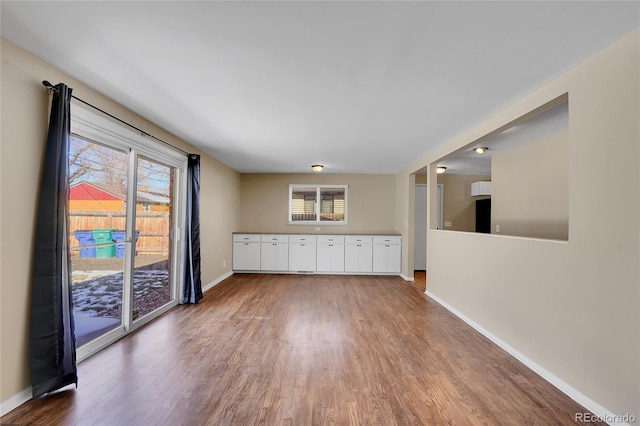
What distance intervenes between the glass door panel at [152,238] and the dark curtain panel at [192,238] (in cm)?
22

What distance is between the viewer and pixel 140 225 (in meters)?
3.18

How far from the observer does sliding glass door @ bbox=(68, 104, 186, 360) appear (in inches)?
94.3

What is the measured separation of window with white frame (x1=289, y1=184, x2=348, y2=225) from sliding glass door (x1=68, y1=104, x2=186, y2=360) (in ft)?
11.0

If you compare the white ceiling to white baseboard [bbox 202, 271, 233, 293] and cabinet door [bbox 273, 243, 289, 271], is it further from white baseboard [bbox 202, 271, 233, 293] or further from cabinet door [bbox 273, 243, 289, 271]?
cabinet door [bbox 273, 243, 289, 271]

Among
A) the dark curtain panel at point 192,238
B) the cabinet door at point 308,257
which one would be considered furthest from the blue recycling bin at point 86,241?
the cabinet door at point 308,257

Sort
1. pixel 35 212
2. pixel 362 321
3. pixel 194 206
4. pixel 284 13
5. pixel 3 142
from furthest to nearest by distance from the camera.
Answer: pixel 194 206
pixel 362 321
pixel 35 212
pixel 3 142
pixel 284 13

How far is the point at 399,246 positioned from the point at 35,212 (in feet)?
Answer: 18.8

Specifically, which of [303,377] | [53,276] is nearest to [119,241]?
[53,276]

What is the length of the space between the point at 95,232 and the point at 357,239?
470 centimetres

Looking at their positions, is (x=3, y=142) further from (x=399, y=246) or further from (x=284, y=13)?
(x=399, y=246)

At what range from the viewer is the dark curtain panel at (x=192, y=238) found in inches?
159

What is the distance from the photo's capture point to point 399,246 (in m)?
6.16

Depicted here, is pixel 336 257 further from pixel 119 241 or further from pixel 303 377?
pixel 119 241

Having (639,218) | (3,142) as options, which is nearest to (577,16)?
(639,218)
